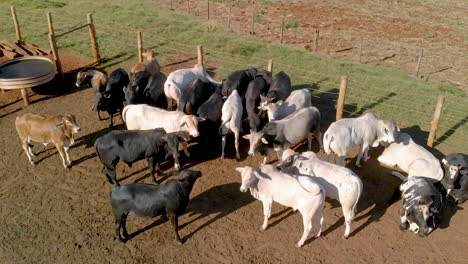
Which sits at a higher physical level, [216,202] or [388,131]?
[388,131]

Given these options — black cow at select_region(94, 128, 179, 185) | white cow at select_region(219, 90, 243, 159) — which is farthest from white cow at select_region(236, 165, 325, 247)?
white cow at select_region(219, 90, 243, 159)

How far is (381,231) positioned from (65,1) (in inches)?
908

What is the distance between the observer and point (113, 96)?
12156 millimetres

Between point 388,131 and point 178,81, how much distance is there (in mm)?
6182

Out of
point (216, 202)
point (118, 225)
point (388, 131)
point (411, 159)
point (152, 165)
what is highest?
point (388, 131)

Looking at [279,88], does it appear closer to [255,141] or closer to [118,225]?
[255,141]

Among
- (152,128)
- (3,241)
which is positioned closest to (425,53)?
(152,128)

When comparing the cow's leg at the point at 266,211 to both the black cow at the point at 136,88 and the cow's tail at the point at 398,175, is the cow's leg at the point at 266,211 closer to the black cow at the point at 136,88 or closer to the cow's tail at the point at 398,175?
the cow's tail at the point at 398,175

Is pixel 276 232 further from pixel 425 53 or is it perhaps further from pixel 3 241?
pixel 425 53

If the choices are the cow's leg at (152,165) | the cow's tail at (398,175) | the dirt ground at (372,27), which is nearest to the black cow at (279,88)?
the cow's tail at (398,175)

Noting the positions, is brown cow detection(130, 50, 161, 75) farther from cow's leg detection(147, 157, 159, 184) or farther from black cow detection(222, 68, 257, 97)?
cow's leg detection(147, 157, 159, 184)

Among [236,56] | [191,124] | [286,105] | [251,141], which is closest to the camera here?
[251,141]

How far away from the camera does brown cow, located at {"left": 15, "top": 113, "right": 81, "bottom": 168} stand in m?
9.92

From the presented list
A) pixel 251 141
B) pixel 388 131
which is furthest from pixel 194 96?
pixel 388 131
